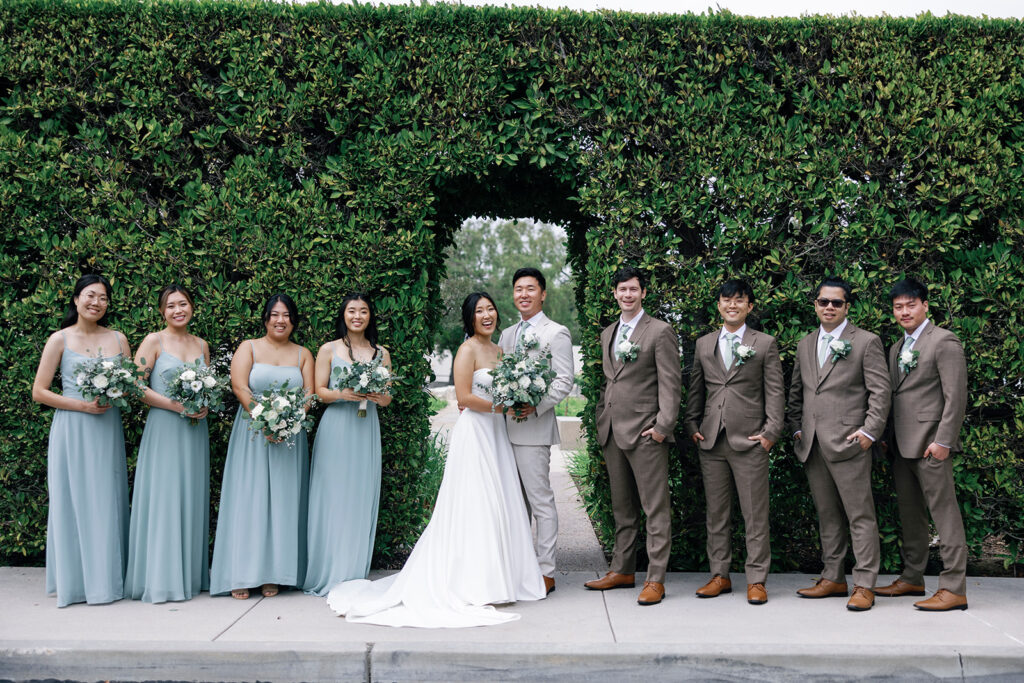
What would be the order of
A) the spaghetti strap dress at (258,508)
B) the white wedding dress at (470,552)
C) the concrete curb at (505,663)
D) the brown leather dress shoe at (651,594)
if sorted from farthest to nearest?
the spaghetti strap dress at (258,508)
the brown leather dress shoe at (651,594)
the white wedding dress at (470,552)
the concrete curb at (505,663)

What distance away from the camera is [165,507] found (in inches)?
225

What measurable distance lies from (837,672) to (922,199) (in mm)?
3941

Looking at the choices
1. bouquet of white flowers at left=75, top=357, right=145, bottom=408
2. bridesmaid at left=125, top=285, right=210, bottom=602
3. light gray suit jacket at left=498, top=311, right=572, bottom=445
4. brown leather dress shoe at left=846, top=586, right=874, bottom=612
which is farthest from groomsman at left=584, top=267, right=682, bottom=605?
bouquet of white flowers at left=75, top=357, right=145, bottom=408

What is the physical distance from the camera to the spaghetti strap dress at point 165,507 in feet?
18.7

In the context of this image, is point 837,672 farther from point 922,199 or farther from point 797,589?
point 922,199

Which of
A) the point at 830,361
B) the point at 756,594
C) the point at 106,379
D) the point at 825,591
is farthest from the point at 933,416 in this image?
the point at 106,379

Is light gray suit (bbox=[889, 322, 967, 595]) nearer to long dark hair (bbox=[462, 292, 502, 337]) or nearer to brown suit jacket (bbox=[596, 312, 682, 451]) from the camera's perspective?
brown suit jacket (bbox=[596, 312, 682, 451])

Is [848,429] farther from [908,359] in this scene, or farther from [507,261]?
[507,261]

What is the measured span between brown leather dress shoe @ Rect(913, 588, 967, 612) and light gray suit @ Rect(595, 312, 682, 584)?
1.83m

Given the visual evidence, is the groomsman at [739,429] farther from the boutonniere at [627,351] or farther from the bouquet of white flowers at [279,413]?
the bouquet of white flowers at [279,413]

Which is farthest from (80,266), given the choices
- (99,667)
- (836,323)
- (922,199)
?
(922,199)

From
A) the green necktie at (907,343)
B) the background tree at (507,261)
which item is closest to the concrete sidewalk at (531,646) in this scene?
the green necktie at (907,343)

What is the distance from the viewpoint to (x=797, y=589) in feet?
19.6

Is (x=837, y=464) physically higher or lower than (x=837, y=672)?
higher
